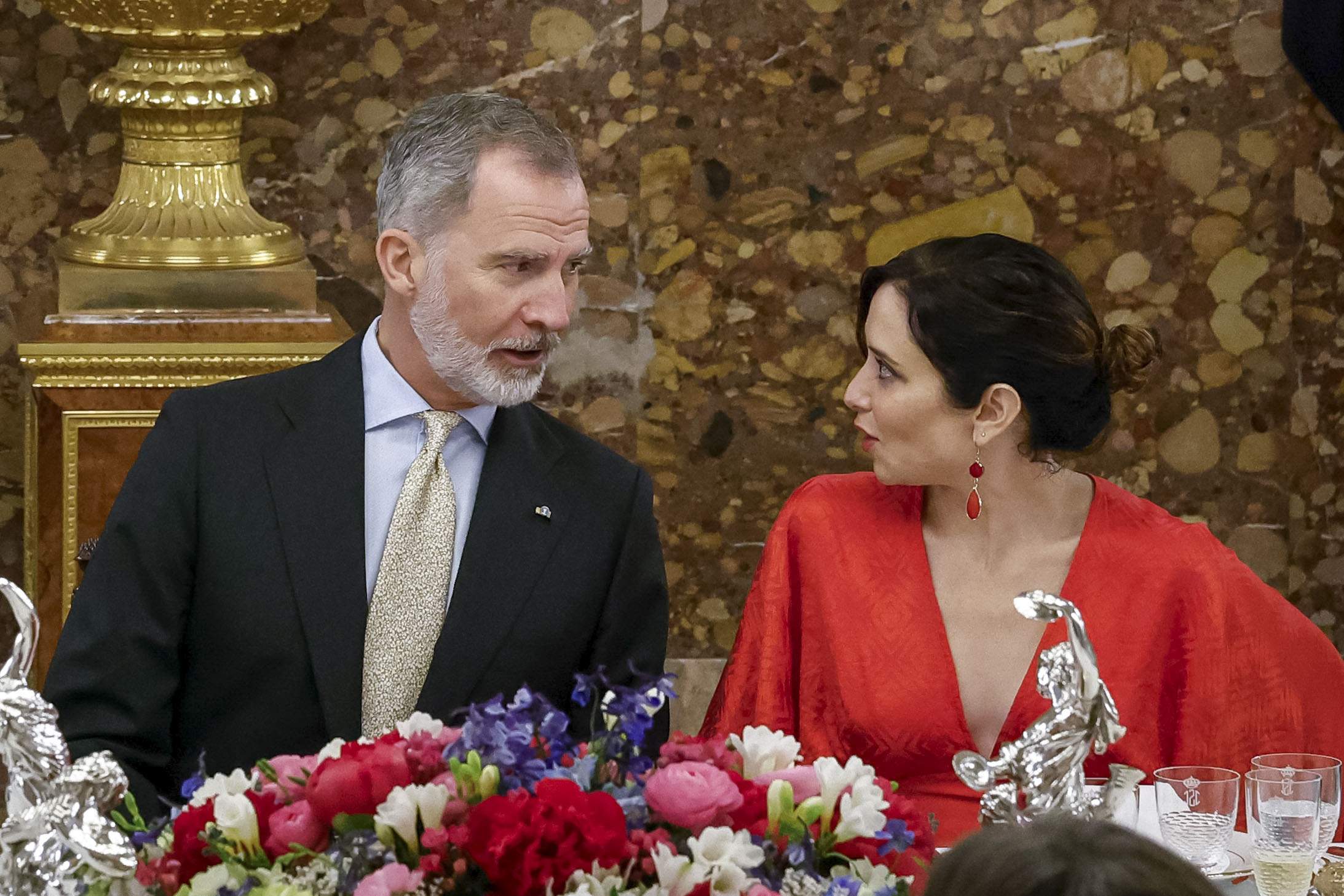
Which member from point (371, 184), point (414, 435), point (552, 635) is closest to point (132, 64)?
point (371, 184)

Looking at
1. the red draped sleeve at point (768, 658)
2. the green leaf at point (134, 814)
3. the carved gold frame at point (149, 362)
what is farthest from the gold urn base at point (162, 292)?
the green leaf at point (134, 814)

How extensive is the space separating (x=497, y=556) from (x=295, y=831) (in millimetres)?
893

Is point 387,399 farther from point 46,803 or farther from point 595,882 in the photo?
point 595,882

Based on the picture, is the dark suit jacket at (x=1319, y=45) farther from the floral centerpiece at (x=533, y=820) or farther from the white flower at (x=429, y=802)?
the white flower at (x=429, y=802)

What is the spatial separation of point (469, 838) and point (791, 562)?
54.0 inches

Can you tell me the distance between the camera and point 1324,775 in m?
2.13

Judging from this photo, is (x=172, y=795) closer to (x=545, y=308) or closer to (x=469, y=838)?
(x=545, y=308)

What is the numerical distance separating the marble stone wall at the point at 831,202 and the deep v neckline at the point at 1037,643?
1.68 meters

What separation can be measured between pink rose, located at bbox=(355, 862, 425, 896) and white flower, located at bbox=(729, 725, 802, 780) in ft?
1.20

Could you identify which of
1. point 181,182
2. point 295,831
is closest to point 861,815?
point 295,831

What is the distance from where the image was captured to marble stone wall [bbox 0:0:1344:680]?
A: 14.2ft

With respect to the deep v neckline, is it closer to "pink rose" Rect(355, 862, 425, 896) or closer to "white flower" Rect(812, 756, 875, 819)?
"white flower" Rect(812, 756, 875, 819)

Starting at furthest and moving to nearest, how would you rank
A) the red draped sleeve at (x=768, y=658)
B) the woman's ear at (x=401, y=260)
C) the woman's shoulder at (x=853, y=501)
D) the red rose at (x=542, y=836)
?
1. the woman's shoulder at (x=853, y=501)
2. the red draped sleeve at (x=768, y=658)
3. the woman's ear at (x=401, y=260)
4. the red rose at (x=542, y=836)

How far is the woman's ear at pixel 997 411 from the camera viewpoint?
2.81 m
